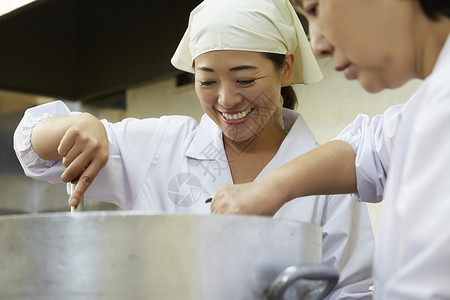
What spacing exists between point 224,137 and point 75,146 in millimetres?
539

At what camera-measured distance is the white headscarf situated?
1.48 metres

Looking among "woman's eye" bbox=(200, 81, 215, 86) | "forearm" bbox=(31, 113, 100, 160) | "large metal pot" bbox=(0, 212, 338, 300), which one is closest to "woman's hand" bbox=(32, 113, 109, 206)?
"forearm" bbox=(31, 113, 100, 160)

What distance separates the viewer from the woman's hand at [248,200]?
0.87 m

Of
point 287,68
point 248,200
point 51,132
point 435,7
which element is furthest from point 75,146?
point 435,7

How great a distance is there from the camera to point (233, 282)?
26.5 inches

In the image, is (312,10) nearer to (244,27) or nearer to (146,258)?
(146,258)

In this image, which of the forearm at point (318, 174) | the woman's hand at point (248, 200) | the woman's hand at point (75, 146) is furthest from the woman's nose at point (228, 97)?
the woman's hand at point (248, 200)

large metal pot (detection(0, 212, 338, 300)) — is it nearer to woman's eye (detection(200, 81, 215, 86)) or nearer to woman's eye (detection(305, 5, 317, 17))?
woman's eye (detection(305, 5, 317, 17))

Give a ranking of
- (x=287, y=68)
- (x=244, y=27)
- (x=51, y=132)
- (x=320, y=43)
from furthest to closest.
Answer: (x=287, y=68)
(x=244, y=27)
(x=51, y=132)
(x=320, y=43)

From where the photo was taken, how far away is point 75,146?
1.25 m

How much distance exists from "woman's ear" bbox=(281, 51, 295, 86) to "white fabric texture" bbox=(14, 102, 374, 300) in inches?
4.2

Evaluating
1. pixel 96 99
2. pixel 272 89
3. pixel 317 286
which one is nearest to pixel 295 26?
pixel 272 89

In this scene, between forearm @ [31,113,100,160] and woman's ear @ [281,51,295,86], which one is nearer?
forearm @ [31,113,100,160]

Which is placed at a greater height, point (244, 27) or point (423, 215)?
point (244, 27)
